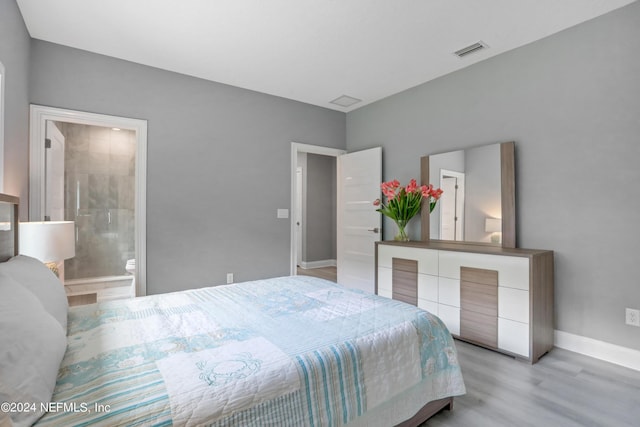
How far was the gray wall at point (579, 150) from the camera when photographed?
7.67 feet

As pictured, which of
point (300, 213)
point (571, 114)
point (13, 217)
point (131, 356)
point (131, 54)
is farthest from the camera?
point (300, 213)

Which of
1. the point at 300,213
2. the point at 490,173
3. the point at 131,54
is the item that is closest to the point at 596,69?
the point at 490,173

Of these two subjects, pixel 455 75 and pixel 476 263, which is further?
pixel 455 75

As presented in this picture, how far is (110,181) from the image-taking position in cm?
482

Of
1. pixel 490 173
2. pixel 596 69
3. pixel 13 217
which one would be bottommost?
pixel 13 217

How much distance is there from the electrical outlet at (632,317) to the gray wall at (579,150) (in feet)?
0.12

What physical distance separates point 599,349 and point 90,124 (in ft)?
15.6

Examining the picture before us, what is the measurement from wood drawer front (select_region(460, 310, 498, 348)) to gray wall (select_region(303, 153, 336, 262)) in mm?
4095

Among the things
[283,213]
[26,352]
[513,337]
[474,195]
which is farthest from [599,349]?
[26,352]

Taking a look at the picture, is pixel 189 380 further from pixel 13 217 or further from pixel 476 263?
pixel 476 263

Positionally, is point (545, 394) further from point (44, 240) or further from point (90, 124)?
point (90, 124)

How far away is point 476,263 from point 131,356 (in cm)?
255

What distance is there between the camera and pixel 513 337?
2477mm

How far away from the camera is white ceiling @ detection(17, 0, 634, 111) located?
2.33 meters
